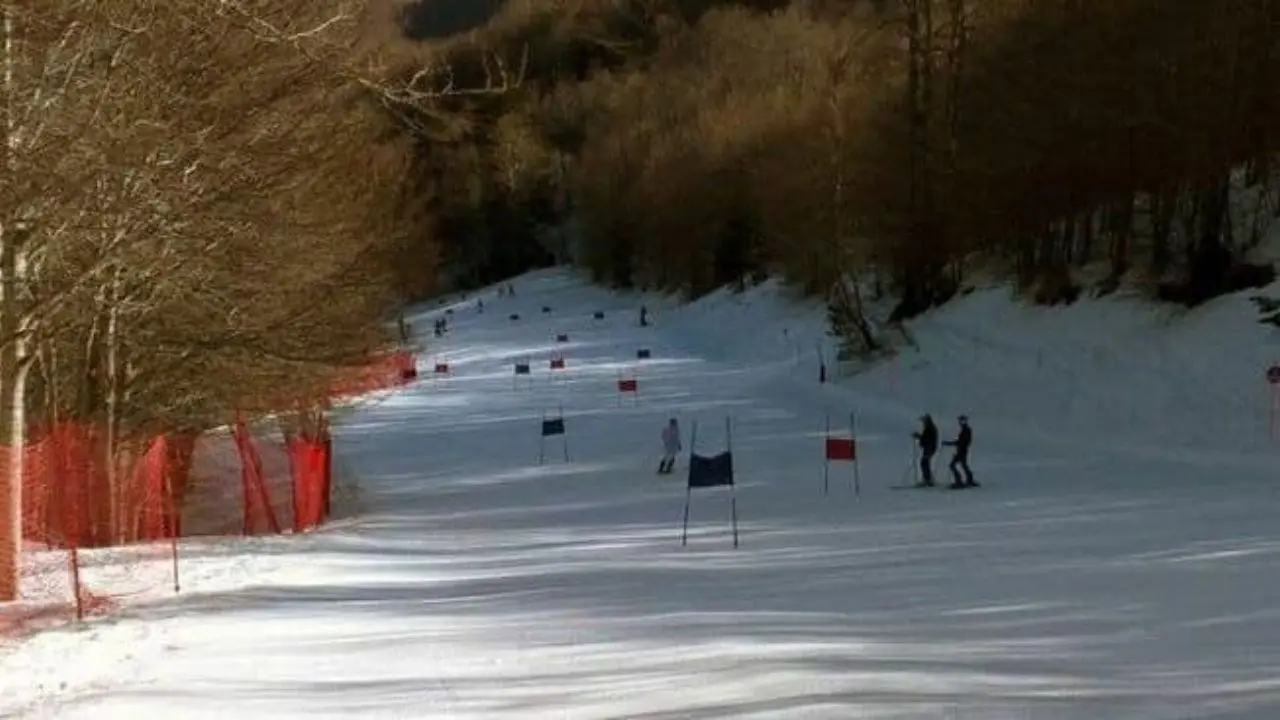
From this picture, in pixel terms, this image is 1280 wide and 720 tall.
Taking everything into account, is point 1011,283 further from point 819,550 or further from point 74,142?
point 74,142

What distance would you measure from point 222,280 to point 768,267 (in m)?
59.3

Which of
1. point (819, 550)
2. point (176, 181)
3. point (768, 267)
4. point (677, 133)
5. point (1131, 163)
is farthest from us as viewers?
point (677, 133)

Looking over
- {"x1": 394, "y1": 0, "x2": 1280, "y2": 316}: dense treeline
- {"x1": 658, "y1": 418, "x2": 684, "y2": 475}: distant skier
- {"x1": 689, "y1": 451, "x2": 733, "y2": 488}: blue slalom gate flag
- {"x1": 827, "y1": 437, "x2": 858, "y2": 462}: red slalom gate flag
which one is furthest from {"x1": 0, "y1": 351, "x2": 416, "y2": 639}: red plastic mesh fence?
{"x1": 827, "y1": 437, "x2": 858, "y2": 462}: red slalom gate flag

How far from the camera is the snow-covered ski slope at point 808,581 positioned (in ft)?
29.8

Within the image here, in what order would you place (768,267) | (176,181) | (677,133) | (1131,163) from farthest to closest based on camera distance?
1. (677,133)
2. (768,267)
3. (1131,163)
4. (176,181)

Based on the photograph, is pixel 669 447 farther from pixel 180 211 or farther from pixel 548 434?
pixel 180 211

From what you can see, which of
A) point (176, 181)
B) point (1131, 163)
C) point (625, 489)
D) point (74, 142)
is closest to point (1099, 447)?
point (625, 489)

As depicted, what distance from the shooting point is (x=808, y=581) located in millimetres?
13516

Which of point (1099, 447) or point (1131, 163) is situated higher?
point (1131, 163)

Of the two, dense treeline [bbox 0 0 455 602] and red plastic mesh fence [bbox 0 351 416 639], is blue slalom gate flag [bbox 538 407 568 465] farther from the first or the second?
dense treeline [bbox 0 0 455 602]

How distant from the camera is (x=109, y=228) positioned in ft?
41.6

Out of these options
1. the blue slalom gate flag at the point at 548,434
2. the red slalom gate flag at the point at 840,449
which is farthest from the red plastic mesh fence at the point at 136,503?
the red slalom gate flag at the point at 840,449

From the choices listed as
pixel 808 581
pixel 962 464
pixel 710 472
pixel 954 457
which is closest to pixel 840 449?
pixel 954 457

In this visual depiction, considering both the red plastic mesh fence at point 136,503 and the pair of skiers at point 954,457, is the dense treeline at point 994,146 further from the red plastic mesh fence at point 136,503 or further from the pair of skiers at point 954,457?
the pair of skiers at point 954,457
